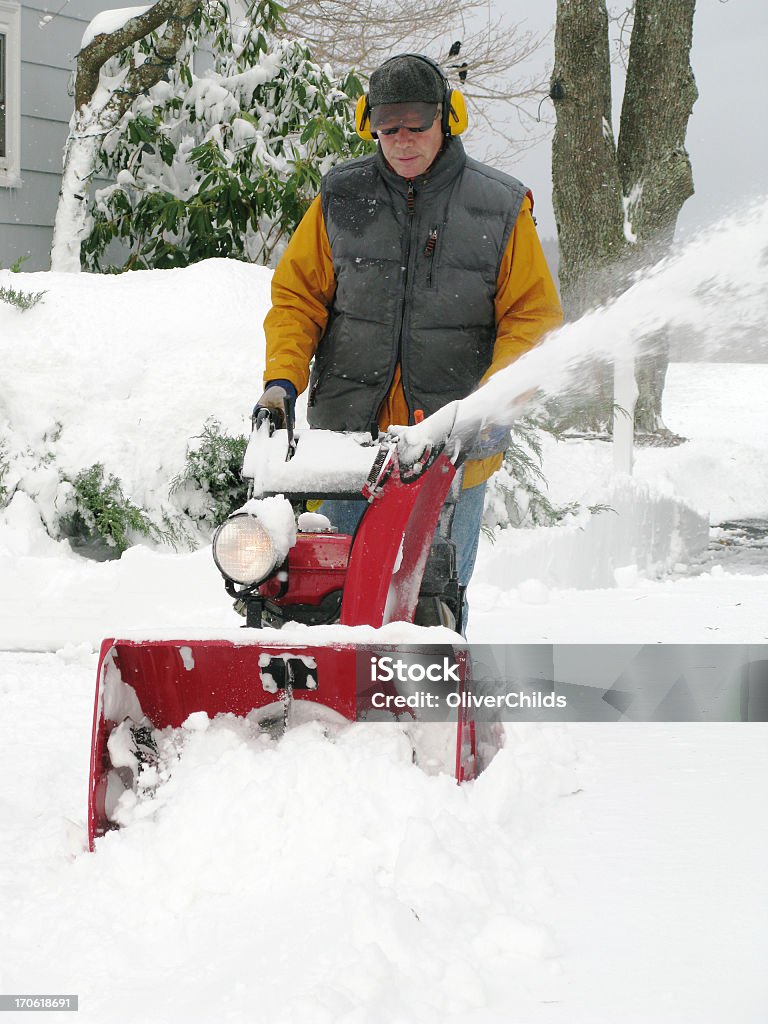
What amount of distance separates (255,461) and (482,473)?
0.84m

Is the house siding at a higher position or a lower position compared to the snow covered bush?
higher

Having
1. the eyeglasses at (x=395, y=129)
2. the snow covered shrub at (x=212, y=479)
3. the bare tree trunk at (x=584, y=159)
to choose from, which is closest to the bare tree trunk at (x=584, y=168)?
the bare tree trunk at (x=584, y=159)

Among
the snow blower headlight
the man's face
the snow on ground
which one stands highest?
the man's face

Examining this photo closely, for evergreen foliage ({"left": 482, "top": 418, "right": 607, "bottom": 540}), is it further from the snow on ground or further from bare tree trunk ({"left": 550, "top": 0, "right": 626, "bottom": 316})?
bare tree trunk ({"left": 550, "top": 0, "right": 626, "bottom": 316})

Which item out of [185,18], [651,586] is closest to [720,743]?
[651,586]

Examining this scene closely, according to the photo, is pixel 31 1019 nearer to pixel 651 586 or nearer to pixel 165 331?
pixel 651 586

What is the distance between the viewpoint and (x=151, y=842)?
2174mm

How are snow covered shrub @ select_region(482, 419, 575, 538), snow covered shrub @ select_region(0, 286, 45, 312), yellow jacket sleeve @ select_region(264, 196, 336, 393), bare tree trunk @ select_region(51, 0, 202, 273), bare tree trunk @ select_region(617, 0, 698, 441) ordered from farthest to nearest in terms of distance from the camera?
bare tree trunk @ select_region(617, 0, 698, 441) < bare tree trunk @ select_region(51, 0, 202, 273) < snow covered shrub @ select_region(0, 286, 45, 312) < snow covered shrub @ select_region(482, 419, 575, 538) < yellow jacket sleeve @ select_region(264, 196, 336, 393)

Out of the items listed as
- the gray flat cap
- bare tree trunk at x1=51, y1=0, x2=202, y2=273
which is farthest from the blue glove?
bare tree trunk at x1=51, y1=0, x2=202, y2=273

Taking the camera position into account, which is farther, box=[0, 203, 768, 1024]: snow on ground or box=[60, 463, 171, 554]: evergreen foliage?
box=[60, 463, 171, 554]: evergreen foliage

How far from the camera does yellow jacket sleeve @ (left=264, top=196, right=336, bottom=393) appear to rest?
309 centimetres

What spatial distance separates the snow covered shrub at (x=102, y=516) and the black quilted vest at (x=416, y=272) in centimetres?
253

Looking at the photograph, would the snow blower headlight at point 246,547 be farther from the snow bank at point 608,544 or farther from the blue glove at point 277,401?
the snow bank at point 608,544

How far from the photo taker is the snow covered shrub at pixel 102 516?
5363 millimetres
